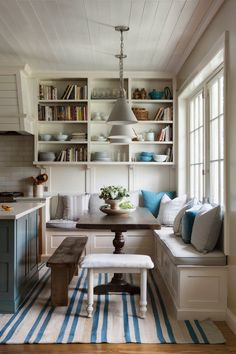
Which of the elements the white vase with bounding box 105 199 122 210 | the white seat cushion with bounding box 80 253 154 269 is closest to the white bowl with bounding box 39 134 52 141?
the white vase with bounding box 105 199 122 210

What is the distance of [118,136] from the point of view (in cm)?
436

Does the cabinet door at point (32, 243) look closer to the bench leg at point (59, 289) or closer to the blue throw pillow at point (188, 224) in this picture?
the bench leg at point (59, 289)

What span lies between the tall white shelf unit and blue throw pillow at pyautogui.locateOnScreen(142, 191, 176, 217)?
1.53 ft

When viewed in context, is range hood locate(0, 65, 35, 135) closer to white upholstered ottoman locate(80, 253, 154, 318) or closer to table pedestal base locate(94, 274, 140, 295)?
table pedestal base locate(94, 274, 140, 295)

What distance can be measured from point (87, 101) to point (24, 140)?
1.18 metres

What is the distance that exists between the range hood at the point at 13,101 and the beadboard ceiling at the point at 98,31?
16 centimetres

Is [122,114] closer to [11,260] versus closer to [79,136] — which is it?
[11,260]

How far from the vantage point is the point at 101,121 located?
578cm

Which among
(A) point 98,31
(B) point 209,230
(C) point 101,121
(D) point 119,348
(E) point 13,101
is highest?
(A) point 98,31

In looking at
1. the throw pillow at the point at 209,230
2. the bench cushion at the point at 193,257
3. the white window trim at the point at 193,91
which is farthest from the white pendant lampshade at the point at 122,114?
the bench cushion at the point at 193,257

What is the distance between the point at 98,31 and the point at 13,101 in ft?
6.18

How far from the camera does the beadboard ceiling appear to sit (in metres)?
3.52

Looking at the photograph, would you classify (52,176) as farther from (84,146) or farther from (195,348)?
(195,348)

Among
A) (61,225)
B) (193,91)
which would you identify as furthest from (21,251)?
(193,91)
